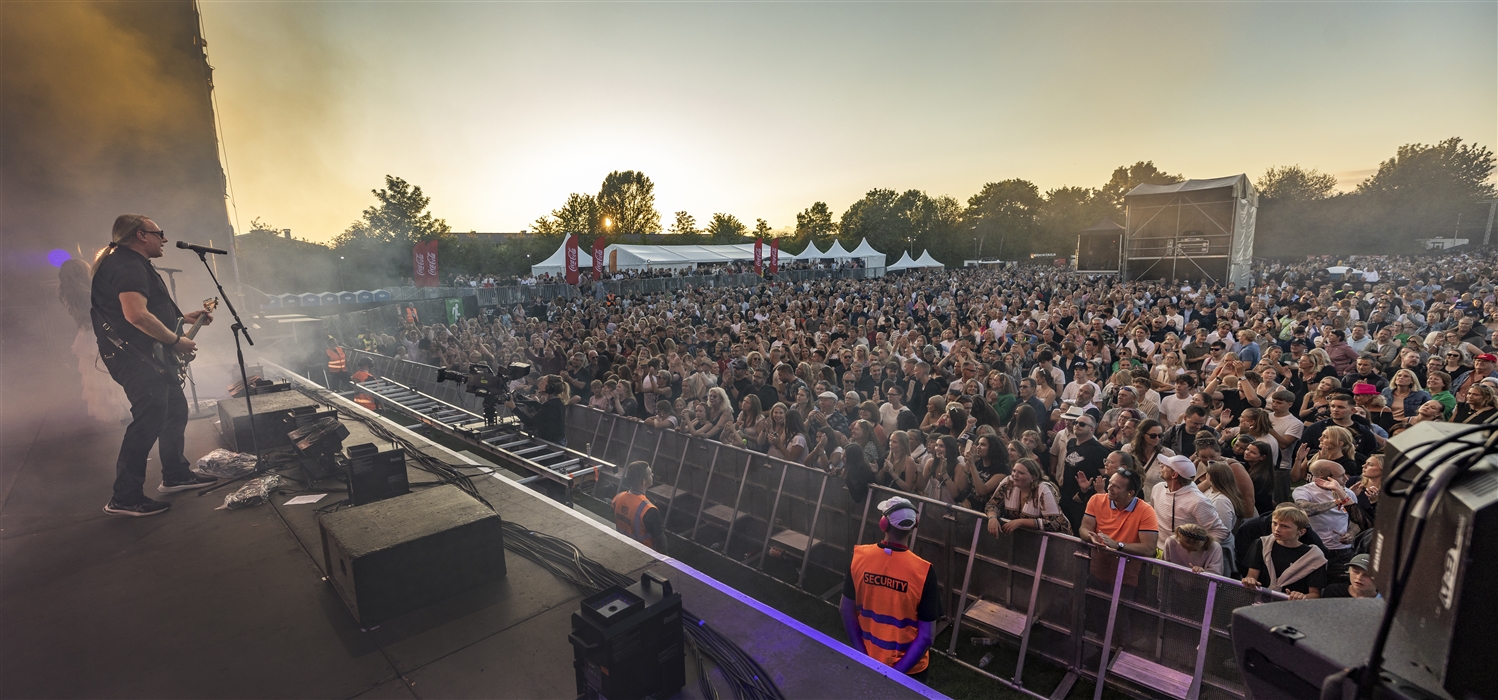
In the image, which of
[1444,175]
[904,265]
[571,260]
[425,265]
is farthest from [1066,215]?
[425,265]

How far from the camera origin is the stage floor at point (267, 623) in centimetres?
277

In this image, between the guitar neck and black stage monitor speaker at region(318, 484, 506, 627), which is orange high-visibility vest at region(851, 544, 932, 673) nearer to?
black stage monitor speaker at region(318, 484, 506, 627)

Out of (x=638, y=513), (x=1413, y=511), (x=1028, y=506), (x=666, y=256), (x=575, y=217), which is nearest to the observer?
(x=1413, y=511)

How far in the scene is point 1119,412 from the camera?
6840 mm

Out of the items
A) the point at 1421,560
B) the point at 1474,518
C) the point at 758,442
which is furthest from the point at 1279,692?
the point at 758,442

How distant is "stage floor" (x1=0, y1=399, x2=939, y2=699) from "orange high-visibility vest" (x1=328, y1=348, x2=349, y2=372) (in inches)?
527

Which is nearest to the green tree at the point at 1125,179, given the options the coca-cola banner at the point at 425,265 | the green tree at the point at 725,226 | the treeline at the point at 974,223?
the treeline at the point at 974,223

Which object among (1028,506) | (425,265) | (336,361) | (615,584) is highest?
(425,265)

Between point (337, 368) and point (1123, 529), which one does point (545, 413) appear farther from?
point (337, 368)

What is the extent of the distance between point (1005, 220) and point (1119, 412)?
86.8 metres

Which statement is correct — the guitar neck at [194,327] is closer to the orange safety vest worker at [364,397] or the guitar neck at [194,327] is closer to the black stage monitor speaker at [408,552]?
the black stage monitor speaker at [408,552]

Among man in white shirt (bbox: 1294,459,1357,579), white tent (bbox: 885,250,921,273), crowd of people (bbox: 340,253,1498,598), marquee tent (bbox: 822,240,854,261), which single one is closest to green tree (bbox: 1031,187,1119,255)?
white tent (bbox: 885,250,921,273)

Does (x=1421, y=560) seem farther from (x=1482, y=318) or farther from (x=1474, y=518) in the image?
(x=1482, y=318)

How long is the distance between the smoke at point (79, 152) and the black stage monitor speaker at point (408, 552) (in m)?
8.98
